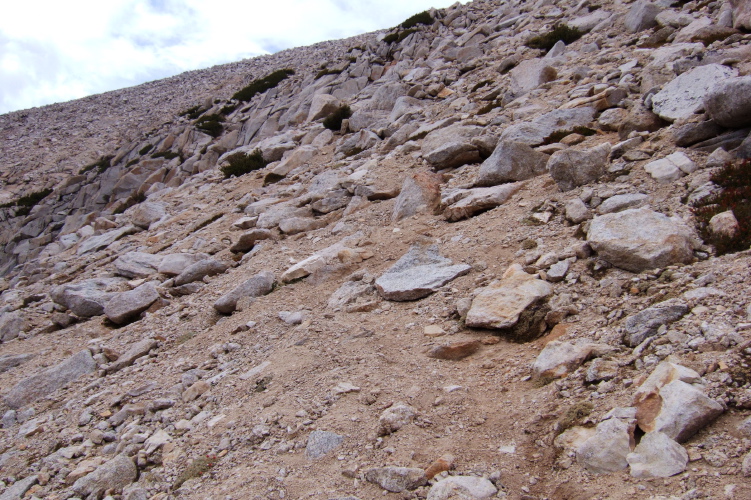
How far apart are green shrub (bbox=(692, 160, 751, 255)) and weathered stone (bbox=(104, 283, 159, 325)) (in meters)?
11.2

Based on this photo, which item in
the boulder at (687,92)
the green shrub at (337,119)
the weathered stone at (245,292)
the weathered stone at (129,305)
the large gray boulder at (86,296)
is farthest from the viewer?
the green shrub at (337,119)

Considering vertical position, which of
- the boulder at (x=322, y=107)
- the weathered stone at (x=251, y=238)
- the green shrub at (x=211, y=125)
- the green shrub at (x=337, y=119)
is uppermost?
the green shrub at (x=211, y=125)

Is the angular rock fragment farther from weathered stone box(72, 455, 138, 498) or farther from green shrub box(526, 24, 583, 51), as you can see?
green shrub box(526, 24, 583, 51)

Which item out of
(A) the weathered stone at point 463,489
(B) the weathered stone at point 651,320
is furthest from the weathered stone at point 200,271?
(B) the weathered stone at point 651,320

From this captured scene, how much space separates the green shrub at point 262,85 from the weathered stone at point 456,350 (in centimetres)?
3276

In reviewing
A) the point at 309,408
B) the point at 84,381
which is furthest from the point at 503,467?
the point at 84,381

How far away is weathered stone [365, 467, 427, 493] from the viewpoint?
14.1 feet

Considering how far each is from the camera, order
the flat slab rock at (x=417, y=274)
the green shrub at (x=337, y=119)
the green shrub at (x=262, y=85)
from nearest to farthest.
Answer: the flat slab rock at (x=417, y=274) < the green shrub at (x=337, y=119) < the green shrub at (x=262, y=85)

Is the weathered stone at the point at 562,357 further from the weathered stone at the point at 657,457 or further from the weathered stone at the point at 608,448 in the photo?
the weathered stone at the point at 657,457

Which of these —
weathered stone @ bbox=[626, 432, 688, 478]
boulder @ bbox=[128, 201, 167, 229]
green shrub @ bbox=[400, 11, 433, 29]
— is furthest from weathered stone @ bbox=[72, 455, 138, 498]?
green shrub @ bbox=[400, 11, 433, 29]

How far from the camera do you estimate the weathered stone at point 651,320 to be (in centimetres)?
508

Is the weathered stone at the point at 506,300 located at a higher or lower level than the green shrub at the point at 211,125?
lower

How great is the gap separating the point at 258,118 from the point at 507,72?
16.3 m

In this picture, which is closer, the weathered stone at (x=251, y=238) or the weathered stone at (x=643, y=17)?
Answer: the weathered stone at (x=251, y=238)
